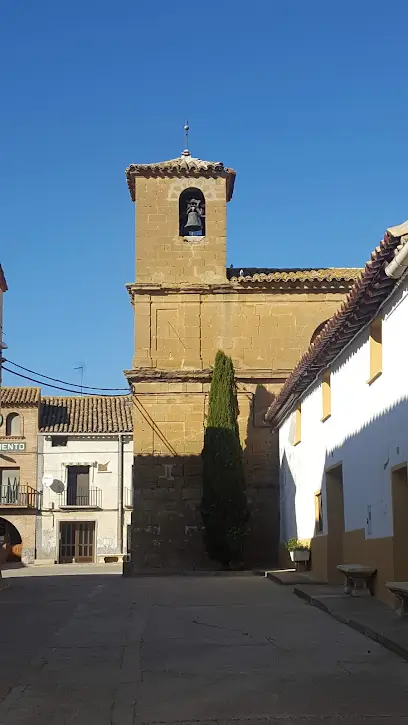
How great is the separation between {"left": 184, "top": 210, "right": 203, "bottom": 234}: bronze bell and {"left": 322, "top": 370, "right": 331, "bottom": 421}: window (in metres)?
10.6

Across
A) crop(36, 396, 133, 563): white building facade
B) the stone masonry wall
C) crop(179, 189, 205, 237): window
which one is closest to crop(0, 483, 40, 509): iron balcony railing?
crop(36, 396, 133, 563): white building facade

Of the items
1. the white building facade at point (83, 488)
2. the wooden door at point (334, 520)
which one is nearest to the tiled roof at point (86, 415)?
the white building facade at point (83, 488)

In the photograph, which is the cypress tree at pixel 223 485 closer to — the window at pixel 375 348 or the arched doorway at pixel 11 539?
the window at pixel 375 348

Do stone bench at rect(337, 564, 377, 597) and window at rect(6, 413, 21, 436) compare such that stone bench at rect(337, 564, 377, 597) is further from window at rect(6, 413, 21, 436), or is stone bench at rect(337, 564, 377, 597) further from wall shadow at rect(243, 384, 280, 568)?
window at rect(6, 413, 21, 436)

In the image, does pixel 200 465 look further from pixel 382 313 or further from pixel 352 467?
pixel 382 313

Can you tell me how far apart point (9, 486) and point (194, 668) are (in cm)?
3804

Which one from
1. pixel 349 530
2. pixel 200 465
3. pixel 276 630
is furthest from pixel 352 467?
pixel 200 465

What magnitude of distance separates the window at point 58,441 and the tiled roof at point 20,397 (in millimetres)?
1992

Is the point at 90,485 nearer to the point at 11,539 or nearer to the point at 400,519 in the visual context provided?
the point at 11,539

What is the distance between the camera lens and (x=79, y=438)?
147 ft

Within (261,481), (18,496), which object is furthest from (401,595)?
(18,496)

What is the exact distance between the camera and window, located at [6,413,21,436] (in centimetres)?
4459

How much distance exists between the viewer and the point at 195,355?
2580 centimetres

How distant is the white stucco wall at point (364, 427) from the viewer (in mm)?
11617
